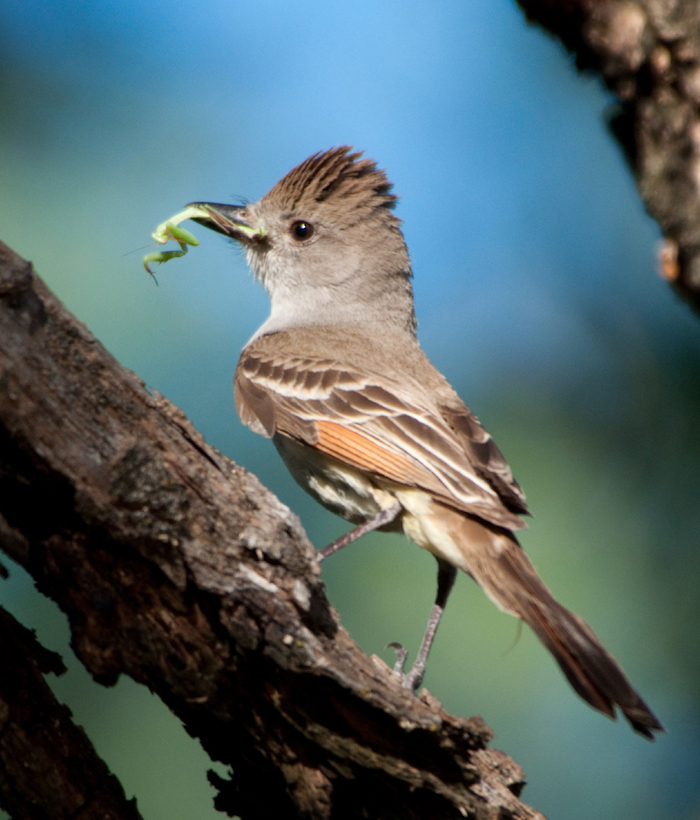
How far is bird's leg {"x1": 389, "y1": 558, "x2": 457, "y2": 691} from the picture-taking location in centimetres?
390

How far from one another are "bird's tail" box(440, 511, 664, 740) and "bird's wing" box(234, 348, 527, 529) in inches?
4.9

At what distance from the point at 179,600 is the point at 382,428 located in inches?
70.8

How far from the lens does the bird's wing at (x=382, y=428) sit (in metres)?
3.76

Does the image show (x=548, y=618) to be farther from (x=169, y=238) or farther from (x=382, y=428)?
(x=169, y=238)

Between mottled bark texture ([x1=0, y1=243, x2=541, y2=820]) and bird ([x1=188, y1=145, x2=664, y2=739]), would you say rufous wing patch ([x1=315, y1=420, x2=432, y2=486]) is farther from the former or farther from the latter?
mottled bark texture ([x1=0, y1=243, x2=541, y2=820])

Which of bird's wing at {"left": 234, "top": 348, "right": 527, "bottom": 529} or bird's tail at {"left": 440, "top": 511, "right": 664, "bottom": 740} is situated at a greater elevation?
bird's wing at {"left": 234, "top": 348, "right": 527, "bottom": 529}

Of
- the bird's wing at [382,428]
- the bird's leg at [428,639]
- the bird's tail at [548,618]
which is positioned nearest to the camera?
the bird's tail at [548,618]

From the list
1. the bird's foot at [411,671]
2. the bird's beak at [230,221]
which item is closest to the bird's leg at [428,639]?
the bird's foot at [411,671]

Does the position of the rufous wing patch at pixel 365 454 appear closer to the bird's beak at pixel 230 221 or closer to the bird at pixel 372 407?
the bird at pixel 372 407

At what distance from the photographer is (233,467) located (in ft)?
8.75

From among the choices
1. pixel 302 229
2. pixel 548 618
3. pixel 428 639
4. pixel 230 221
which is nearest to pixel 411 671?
pixel 428 639

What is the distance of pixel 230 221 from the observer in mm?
5668

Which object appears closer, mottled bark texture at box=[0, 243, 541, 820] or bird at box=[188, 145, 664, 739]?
mottled bark texture at box=[0, 243, 541, 820]

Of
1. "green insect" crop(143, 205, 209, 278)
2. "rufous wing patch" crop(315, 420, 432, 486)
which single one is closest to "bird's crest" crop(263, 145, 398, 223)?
"green insect" crop(143, 205, 209, 278)
